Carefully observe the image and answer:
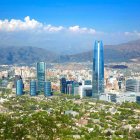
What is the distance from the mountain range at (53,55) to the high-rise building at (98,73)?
42.6m

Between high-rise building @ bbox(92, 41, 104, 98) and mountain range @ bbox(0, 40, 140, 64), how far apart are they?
42577 mm

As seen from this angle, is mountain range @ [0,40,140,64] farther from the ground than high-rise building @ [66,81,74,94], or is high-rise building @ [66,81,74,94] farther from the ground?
mountain range @ [0,40,140,64]

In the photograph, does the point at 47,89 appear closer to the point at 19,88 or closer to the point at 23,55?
the point at 19,88

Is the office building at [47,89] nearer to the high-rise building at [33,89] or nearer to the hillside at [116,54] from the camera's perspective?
the high-rise building at [33,89]

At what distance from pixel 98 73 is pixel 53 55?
54658mm

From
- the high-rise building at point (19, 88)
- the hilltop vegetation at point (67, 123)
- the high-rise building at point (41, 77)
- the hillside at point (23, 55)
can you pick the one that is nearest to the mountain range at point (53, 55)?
the hillside at point (23, 55)

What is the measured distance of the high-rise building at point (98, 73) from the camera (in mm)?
36562

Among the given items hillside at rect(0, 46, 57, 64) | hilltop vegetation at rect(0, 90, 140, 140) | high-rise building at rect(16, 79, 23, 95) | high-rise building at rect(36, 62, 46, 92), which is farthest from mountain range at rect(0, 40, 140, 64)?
hilltop vegetation at rect(0, 90, 140, 140)

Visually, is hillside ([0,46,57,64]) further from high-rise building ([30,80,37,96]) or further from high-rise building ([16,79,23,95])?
high-rise building ([30,80,37,96])

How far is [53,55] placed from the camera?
302ft

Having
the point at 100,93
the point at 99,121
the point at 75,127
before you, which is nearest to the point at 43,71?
the point at 100,93

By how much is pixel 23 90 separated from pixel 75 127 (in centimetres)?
2106

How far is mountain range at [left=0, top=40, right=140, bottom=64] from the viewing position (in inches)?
3278

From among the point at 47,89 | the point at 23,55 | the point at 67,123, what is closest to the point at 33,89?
the point at 47,89
